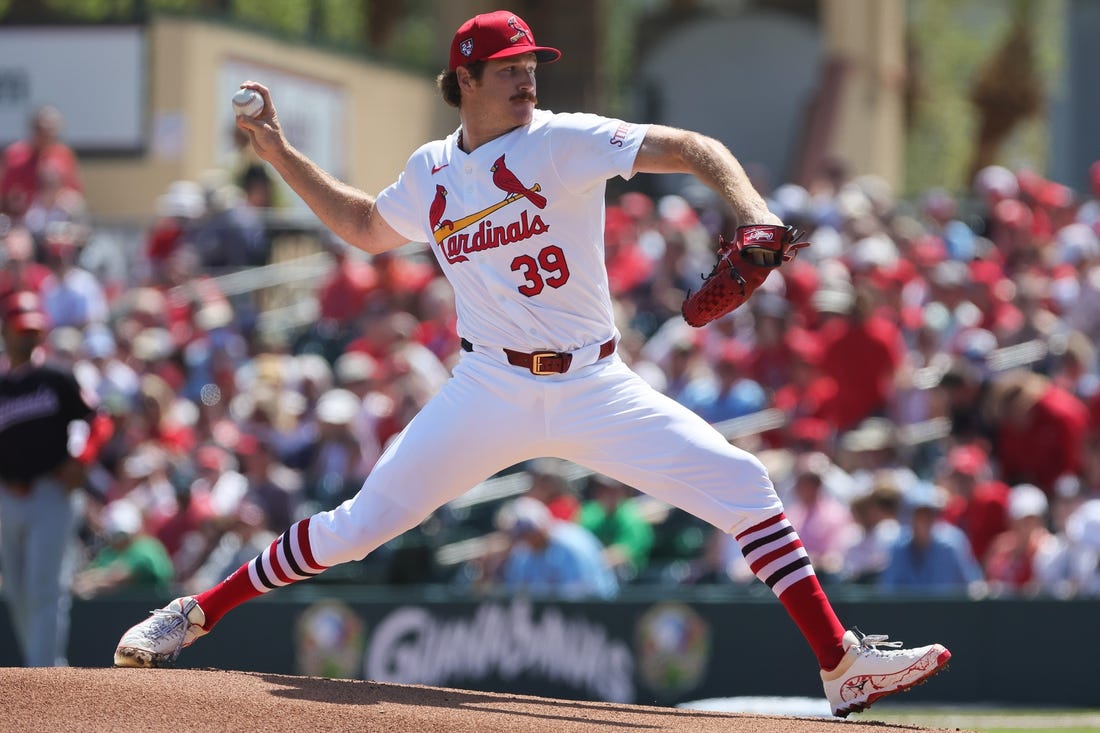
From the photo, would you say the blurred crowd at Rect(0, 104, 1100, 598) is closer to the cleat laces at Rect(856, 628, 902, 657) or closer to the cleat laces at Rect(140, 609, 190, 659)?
the cleat laces at Rect(856, 628, 902, 657)

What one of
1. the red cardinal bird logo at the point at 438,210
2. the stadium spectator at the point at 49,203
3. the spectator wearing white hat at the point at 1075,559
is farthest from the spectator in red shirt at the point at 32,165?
the red cardinal bird logo at the point at 438,210

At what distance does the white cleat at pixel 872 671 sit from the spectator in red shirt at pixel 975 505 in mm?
4813

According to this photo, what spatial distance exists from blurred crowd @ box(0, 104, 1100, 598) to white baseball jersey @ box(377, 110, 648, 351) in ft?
15.7

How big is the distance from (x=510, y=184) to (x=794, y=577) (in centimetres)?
153

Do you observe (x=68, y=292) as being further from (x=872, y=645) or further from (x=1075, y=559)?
(x=872, y=645)

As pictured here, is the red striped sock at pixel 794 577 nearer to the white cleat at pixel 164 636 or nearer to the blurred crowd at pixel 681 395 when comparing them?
the white cleat at pixel 164 636

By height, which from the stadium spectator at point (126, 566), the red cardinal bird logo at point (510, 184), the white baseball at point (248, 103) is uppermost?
the white baseball at point (248, 103)

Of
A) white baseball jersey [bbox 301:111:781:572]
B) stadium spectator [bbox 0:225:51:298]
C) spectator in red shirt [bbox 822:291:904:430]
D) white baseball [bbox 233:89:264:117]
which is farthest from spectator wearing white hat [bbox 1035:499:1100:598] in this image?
stadium spectator [bbox 0:225:51:298]

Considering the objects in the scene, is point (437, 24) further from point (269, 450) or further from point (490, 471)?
point (490, 471)

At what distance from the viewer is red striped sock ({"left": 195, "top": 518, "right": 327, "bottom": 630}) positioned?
581 cm

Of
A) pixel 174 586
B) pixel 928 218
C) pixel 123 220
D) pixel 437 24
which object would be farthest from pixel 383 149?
pixel 174 586

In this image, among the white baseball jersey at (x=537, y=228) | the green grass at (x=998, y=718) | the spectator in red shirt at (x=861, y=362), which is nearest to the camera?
the white baseball jersey at (x=537, y=228)

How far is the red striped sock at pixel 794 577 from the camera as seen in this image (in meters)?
5.59

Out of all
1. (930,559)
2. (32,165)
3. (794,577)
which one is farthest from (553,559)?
(32,165)
